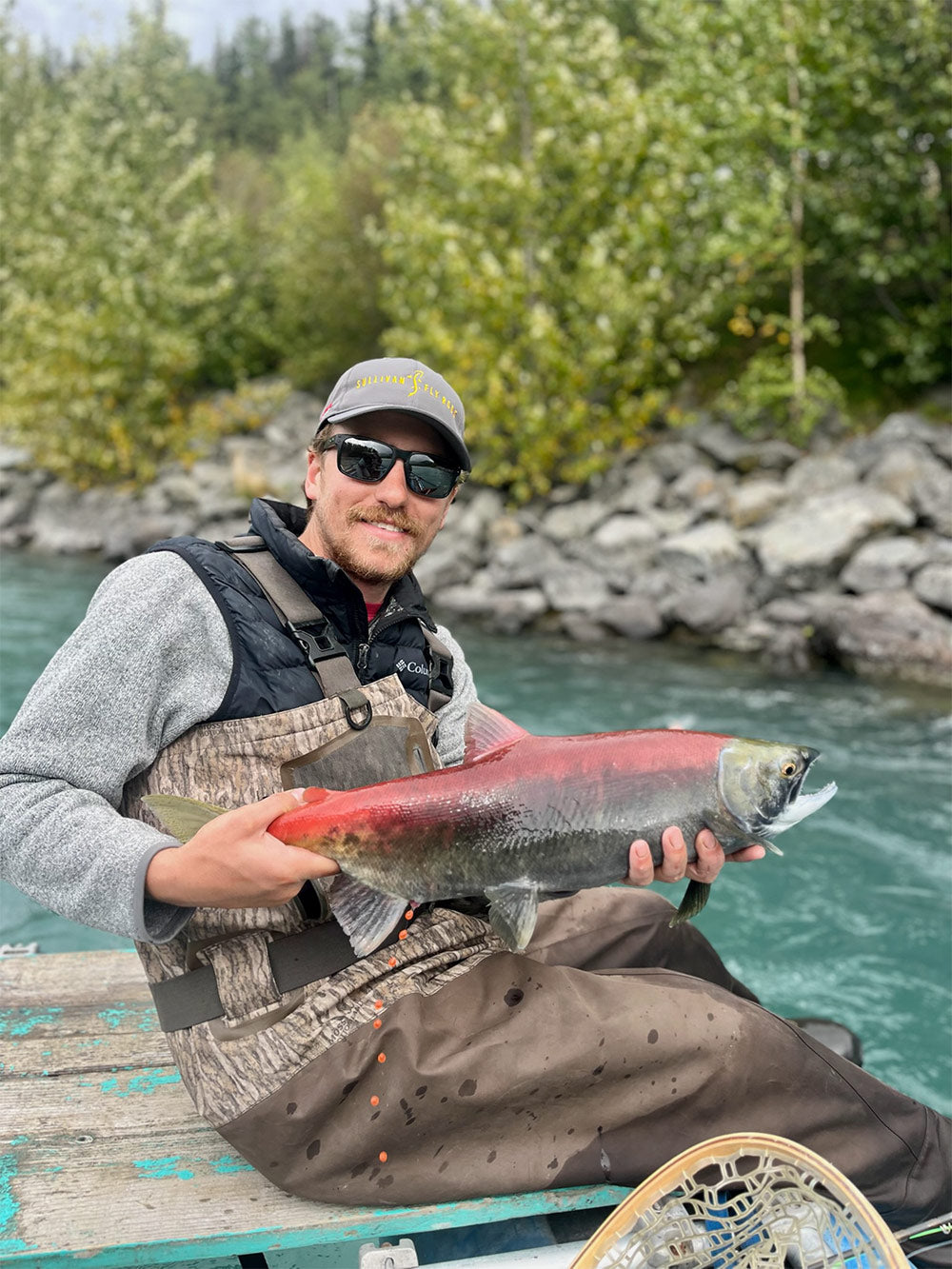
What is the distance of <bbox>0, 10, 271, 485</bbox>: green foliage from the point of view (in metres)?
23.9

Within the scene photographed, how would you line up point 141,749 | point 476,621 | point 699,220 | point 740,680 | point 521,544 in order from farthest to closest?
point 699,220 → point 521,544 → point 476,621 → point 740,680 → point 141,749

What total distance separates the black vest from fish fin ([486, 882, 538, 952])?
2.21ft

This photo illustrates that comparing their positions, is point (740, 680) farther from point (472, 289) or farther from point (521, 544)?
point (472, 289)

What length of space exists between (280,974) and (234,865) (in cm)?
45

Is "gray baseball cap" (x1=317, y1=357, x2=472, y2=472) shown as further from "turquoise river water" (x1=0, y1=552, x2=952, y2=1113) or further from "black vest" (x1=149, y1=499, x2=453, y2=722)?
"turquoise river water" (x1=0, y1=552, x2=952, y2=1113)

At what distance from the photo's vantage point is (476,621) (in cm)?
1521

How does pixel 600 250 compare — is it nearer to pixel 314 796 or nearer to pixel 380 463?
pixel 380 463

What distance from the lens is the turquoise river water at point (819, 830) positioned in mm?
5496

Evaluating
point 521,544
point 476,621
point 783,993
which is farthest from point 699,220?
point 783,993

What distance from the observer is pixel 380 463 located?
9.28 ft

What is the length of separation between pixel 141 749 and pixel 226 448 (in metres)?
22.6

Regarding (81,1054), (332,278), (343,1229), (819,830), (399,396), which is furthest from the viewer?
(332,278)

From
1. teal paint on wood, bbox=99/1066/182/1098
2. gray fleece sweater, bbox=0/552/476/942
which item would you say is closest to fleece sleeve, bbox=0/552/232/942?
gray fleece sweater, bbox=0/552/476/942

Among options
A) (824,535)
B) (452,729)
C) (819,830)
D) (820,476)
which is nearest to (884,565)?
(824,535)
